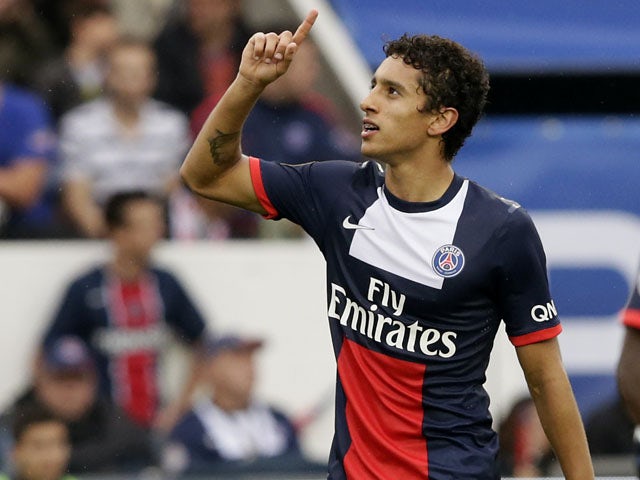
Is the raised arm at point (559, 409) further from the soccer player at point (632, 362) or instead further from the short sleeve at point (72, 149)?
the short sleeve at point (72, 149)

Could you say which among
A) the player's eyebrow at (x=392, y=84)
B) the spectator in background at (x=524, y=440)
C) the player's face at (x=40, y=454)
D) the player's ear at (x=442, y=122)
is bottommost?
the spectator in background at (x=524, y=440)

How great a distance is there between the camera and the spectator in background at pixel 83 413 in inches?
287

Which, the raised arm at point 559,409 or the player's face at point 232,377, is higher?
the raised arm at point 559,409

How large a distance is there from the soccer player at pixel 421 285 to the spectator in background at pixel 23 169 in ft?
13.5

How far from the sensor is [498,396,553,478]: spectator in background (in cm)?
800

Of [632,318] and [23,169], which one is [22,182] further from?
[632,318]

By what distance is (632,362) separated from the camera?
4.08m

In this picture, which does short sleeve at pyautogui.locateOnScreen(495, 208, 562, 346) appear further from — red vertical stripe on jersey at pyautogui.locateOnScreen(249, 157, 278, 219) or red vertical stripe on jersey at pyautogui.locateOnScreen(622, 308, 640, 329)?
red vertical stripe on jersey at pyautogui.locateOnScreen(249, 157, 278, 219)

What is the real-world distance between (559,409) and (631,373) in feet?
0.86

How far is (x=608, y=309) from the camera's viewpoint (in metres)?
9.32

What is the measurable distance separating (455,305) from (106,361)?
13.5ft

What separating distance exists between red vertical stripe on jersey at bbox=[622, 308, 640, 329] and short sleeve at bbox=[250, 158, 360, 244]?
2.99 feet

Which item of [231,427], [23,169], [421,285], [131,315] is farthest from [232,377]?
[421,285]

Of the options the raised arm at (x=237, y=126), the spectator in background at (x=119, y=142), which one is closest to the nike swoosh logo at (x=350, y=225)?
the raised arm at (x=237, y=126)
